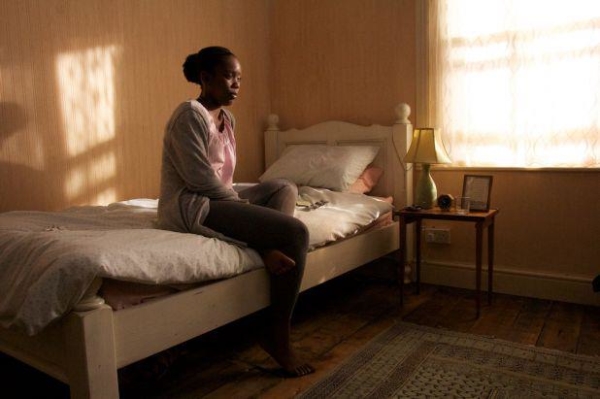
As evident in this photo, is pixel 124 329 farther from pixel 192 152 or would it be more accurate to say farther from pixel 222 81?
pixel 222 81

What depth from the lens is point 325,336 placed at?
2125 millimetres

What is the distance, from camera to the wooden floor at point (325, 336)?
1.70 m

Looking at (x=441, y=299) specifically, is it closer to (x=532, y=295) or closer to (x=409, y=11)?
(x=532, y=295)

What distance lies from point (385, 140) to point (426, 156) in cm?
49

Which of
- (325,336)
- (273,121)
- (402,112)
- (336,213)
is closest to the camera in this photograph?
(325,336)

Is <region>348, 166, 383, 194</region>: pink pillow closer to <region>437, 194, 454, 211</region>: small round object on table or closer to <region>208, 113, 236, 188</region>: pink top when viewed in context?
<region>437, 194, 454, 211</region>: small round object on table

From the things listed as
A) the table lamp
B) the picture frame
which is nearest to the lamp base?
the table lamp

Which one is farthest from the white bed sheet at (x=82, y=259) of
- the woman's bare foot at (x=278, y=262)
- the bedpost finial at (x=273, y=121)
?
the bedpost finial at (x=273, y=121)

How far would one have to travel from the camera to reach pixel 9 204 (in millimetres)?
2266

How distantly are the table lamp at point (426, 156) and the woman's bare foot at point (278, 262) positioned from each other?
3.51ft

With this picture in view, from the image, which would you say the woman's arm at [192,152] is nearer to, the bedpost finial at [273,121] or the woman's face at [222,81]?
the woman's face at [222,81]

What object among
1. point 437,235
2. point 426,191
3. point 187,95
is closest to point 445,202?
point 426,191

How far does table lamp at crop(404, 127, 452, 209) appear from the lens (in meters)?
2.47

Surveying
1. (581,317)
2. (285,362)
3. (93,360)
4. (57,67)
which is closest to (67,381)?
(93,360)
